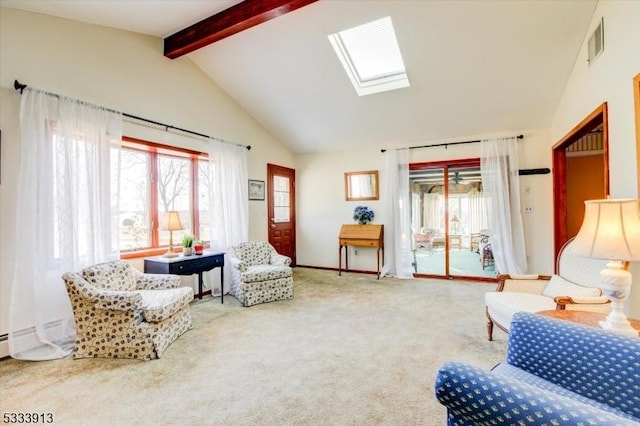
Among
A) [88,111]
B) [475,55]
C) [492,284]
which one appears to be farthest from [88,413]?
[492,284]

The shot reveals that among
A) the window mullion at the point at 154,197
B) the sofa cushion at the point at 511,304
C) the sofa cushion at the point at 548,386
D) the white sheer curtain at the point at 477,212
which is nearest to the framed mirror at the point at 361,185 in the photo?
the white sheer curtain at the point at 477,212

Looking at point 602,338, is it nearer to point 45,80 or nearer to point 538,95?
point 538,95

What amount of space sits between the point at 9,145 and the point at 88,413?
2.34 meters

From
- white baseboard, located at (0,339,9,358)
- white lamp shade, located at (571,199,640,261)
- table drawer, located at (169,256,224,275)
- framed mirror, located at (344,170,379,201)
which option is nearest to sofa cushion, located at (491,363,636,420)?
white lamp shade, located at (571,199,640,261)

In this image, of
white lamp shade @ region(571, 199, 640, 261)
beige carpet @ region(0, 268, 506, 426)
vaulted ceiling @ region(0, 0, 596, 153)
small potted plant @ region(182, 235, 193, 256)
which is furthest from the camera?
small potted plant @ region(182, 235, 193, 256)

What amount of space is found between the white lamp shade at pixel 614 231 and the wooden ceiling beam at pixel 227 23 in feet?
9.35

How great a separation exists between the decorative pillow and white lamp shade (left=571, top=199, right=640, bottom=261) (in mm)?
867

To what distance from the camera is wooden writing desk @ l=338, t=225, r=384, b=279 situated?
5328mm

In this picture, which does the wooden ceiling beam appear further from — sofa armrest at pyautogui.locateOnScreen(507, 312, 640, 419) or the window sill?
sofa armrest at pyautogui.locateOnScreen(507, 312, 640, 419)

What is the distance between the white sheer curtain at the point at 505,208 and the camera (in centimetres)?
461

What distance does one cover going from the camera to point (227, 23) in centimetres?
312

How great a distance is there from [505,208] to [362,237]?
2.33 meters

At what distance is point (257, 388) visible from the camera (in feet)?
6.67

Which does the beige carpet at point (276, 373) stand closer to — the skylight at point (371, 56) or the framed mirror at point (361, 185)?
the framed mirror at point (361, 185)
